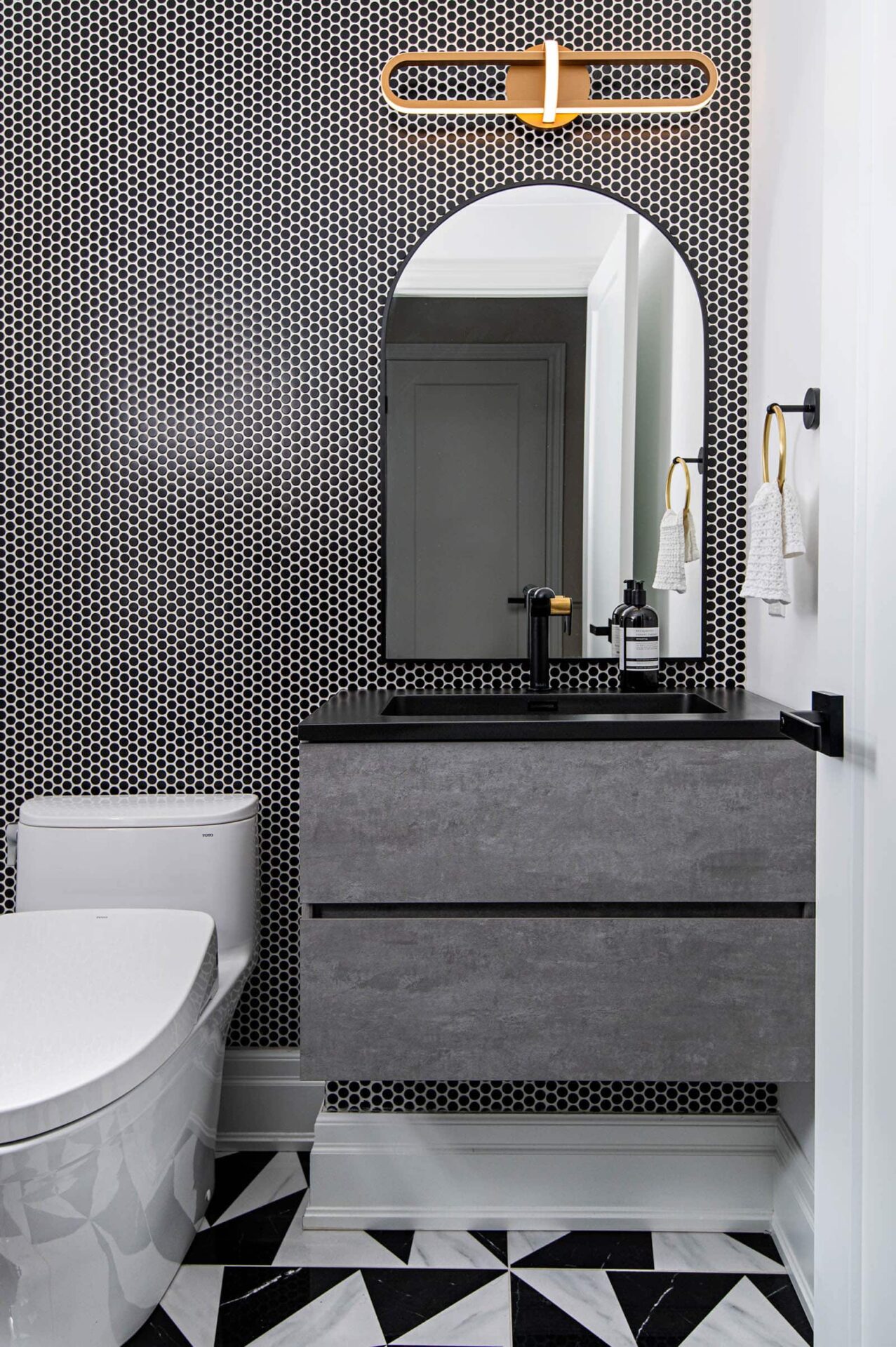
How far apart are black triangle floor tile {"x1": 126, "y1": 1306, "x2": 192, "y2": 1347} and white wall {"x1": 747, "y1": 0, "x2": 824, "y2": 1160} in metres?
1.04

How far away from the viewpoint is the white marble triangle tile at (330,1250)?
168cm

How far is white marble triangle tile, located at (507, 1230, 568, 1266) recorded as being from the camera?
1.71 meters

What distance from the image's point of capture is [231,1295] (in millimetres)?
1585

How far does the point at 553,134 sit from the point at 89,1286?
6.85 ft

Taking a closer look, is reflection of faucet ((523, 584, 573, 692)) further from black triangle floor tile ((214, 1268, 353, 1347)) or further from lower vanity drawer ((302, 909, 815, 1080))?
black triangle floor tile ((214, 1268, 353, 1347))

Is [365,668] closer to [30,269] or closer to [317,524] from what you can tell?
[317,524]

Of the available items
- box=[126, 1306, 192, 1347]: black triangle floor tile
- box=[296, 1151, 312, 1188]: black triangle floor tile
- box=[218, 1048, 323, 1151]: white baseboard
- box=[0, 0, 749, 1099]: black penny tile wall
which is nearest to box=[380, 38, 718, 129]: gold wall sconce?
box=[0, 0, 749, 1099]: black penny tile wall

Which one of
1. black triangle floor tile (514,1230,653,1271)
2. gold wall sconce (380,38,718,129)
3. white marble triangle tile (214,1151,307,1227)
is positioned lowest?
black triangle floor tile (514,1230,653,1271)

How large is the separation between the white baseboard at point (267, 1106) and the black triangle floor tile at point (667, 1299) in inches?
26.6

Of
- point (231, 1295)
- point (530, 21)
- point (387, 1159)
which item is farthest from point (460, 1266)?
point (530, 21)

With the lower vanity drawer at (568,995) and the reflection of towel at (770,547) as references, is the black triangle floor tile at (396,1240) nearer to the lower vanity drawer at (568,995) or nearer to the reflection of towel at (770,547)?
the lower vanity drawer at (568,995)

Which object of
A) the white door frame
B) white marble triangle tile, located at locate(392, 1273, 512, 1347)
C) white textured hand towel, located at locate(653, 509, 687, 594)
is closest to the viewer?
the white door frame

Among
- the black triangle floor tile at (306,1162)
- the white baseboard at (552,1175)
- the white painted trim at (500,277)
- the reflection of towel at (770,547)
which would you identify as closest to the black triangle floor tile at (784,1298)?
the white baseboard at (552,1175)

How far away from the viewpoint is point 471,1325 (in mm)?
1515
